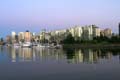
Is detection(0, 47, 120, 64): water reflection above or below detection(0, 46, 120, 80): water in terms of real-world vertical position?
below

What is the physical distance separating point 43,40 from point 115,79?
174019 mm

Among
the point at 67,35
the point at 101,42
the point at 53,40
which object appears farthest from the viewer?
the point at 53,40

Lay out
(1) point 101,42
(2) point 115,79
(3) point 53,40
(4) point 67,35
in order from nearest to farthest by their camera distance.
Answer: (2) point 115,79, (1) point 101,42, (4) point 67,35, (3) point 53,40

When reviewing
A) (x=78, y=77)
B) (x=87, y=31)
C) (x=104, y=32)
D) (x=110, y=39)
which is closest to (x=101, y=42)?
(x=110, y=39)

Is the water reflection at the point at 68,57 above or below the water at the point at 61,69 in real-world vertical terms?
below

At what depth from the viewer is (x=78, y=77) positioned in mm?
25469

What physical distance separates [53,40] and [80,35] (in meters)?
17.4

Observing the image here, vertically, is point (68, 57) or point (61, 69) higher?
point (61, 69)

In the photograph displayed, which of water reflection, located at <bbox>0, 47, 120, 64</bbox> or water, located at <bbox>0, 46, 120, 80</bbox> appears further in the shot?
water reflection, located at <bbox>0, 47, 120, 64</bbox>

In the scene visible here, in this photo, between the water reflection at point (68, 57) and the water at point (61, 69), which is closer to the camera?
the water at point (61, 69)

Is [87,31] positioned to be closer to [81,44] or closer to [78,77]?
[81,44]

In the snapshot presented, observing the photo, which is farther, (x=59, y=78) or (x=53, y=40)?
(x=53, y=40)

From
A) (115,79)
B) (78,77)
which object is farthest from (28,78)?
(115,79)

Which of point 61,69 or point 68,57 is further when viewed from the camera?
point 68,57
